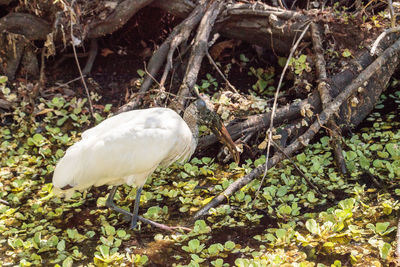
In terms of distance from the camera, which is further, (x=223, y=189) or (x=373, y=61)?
(x=373, y=61)

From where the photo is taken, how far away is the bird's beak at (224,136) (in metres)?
4.73

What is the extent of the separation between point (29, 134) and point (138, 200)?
2066 millimetres

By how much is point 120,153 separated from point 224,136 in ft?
3.43

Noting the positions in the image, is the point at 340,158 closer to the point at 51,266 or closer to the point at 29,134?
the point at 51,266

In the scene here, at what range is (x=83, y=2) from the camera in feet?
19.3

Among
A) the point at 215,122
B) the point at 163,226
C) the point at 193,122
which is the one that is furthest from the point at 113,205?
the point at 215,122

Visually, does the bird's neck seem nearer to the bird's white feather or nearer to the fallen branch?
the bird's white feather

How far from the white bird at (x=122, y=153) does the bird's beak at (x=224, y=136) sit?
0.53 meters

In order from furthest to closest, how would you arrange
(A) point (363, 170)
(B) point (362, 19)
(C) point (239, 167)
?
(B) point (362, 19), (C) point (239, 167), (A) point (363, 170)

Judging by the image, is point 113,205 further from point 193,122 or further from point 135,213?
point 193,122

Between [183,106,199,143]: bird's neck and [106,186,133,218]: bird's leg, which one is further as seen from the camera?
[183,106,199,143]: bird's neck

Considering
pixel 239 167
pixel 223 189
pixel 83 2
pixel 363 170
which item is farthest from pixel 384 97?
pixel 83 2

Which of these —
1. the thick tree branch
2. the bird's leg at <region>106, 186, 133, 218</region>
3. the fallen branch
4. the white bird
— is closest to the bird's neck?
the white bird

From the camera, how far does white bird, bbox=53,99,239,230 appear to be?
4078mm
